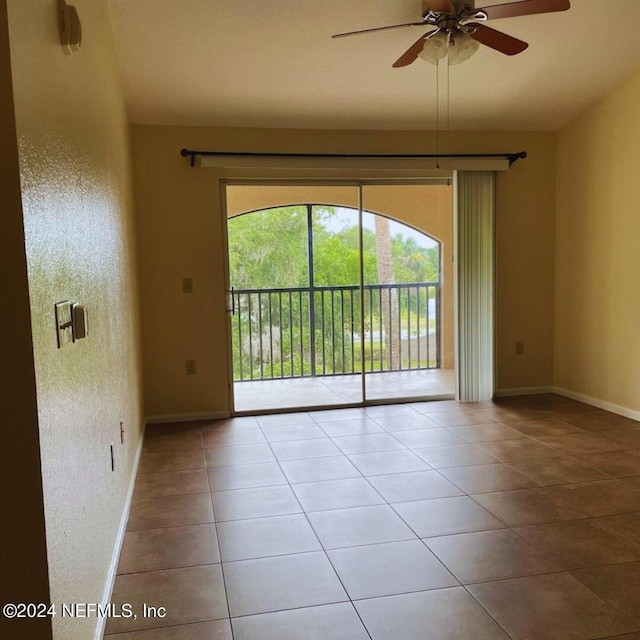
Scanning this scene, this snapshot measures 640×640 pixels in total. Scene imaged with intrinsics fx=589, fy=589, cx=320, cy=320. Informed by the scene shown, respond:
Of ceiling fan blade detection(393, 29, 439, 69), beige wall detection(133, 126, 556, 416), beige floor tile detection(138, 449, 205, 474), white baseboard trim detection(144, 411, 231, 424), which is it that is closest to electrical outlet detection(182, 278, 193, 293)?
beige wall detection(133, 126, 556, 416)

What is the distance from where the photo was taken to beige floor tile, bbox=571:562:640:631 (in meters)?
2.04

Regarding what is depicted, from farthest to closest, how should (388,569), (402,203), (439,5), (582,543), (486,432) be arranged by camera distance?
(402,203)
(486,432)
(439,5)
(582,543)
(388,569)

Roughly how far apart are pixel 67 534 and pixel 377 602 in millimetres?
1149

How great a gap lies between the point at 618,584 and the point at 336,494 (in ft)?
4.46

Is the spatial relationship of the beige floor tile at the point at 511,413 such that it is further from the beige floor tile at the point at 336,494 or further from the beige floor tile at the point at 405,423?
the beige floor tile at the point at 336,494

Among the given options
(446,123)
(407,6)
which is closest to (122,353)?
(407,6)

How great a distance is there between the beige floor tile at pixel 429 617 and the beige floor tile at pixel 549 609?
0.18 feet

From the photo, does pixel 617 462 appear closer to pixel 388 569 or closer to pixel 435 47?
pixel 388 569

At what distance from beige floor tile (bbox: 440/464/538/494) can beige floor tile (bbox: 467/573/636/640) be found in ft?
2.88

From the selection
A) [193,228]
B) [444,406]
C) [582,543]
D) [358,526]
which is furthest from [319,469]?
[193,228]

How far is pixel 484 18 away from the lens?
2826 mm

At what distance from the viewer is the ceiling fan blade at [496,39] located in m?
2.95

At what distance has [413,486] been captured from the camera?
3162mm

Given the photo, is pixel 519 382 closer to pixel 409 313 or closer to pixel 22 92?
pixel 409 313
